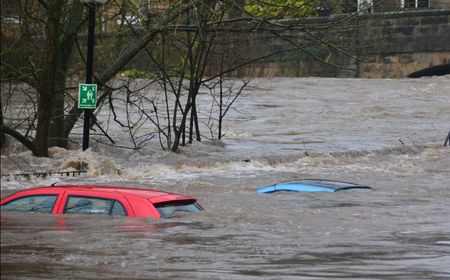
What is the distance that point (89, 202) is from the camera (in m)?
11.5

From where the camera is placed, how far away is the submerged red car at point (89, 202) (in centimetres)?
1141

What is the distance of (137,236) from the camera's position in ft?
36.0

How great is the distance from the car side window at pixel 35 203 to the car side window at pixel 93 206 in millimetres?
190

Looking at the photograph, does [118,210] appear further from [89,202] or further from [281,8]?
[281,8]

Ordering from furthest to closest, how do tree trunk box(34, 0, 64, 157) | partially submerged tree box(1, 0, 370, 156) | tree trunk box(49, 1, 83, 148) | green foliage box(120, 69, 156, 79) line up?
1. green foliage box(120, 69, 156, 79)
2. tree trunk box(49, 1, 83, 148)
3. partially submerged tree box(1, 0, 370, 156)
4. tree trunk box(34, 0, 64, 157)

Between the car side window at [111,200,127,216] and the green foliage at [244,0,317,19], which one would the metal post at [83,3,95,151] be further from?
the car side window at [111,200,127,216]

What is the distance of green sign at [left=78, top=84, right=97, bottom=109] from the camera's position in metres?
18.5

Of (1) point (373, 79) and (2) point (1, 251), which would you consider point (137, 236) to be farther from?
(1) point (373, 79)

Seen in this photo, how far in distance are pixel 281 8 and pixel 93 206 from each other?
11.6 meters

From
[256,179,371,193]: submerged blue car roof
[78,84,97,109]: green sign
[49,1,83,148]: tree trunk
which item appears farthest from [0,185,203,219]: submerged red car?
[49,1,83,148]: tree trunk

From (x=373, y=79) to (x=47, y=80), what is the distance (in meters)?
31.9

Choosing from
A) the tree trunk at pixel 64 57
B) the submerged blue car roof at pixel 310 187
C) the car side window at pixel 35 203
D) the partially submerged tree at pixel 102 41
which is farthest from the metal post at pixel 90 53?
the car side window at pixel 35 203

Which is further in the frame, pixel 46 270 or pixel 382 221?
pixel 382 221

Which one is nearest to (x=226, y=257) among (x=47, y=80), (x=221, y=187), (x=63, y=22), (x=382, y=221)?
(x=382, y=221)
